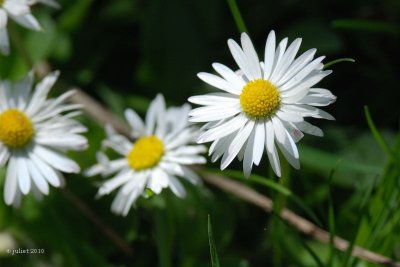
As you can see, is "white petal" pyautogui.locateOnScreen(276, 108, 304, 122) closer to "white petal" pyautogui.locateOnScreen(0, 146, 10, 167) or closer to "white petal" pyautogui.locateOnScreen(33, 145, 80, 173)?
"white petal" pyautogui.locateOnScreen(33, 145, 80, 173)

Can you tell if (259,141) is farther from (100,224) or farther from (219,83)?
(100,224)

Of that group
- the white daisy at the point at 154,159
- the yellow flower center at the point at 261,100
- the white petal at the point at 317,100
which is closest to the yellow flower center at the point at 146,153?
the white daisy at the point at 154,159

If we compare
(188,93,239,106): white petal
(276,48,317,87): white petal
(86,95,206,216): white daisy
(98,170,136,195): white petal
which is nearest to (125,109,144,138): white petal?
(86,95,206,216): white daisy

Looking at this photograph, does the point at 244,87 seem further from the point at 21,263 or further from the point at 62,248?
the point at 21,263

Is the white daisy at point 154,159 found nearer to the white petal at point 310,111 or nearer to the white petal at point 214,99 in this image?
the white petal at point 214,99

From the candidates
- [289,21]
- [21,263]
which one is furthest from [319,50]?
[21,263]

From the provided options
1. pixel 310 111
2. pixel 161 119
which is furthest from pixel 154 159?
pixel 310 111
